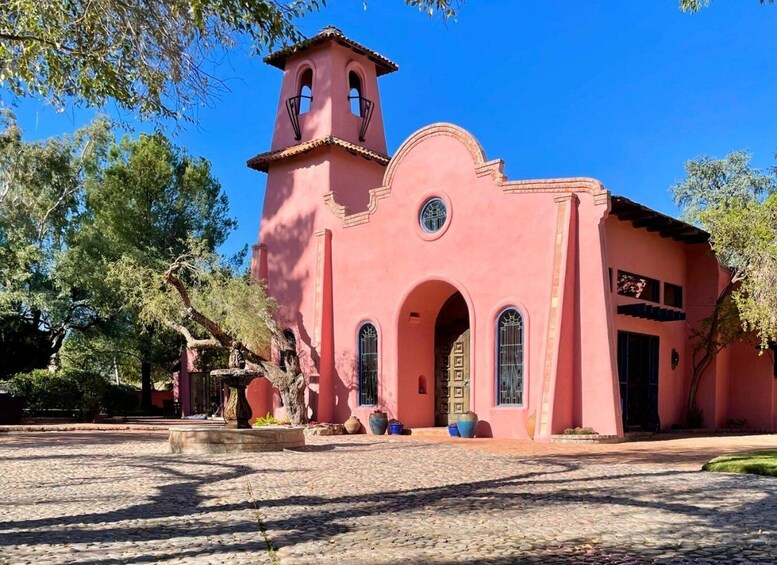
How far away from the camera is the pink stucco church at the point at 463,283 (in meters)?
16.0

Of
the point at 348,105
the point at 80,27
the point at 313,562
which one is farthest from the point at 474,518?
the point at 348,105

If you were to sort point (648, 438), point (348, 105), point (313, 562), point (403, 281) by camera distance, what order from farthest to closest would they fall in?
point (348, 105), point (403, 281), point (648, 438), point (313, 562)

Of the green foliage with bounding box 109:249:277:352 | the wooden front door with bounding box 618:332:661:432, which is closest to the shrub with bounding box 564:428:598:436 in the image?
the wooden front door with bounding box 618:332:661:432

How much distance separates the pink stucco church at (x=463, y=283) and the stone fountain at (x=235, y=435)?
17.9 feet

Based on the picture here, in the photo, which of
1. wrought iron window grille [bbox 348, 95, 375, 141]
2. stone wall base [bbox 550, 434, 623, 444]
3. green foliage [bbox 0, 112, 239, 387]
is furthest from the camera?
green foliage [bbox 0, 112, 239, 387]

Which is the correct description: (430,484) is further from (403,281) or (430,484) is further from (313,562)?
(403,281)

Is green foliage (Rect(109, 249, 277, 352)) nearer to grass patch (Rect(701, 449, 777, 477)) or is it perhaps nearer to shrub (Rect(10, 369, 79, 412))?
shrub (Rect(10, 369, 79, 412))

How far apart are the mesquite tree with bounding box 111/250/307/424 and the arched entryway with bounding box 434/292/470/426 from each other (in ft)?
12.4

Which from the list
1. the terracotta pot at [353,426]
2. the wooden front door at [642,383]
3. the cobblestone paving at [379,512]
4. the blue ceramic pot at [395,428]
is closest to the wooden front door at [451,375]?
the blue ceramic pot at [395,428]

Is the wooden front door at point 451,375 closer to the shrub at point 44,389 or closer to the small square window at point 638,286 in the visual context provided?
the small square window at point 638,286

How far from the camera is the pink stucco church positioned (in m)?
16.0

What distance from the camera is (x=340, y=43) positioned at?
22312 mm

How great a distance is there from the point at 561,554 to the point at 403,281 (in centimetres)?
1402

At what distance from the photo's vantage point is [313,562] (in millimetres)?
4961
